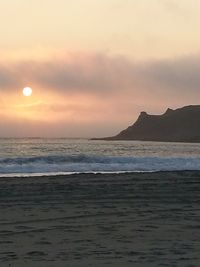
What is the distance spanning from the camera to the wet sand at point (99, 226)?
625cm

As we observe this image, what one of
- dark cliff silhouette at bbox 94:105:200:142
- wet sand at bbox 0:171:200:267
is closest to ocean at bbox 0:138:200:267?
wet sand at bbox 0:171:200:267

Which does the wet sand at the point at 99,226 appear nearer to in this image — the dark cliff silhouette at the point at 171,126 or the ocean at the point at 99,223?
the ocean at the point at 99,223

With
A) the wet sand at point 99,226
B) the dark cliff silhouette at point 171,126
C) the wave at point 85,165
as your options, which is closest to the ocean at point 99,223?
the wet sand at point 99,226

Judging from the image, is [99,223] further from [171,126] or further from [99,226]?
[171,126]

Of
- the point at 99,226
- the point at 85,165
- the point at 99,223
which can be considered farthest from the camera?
the point at 85,165

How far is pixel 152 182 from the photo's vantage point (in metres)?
17.4

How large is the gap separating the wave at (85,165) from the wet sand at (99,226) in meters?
10.4

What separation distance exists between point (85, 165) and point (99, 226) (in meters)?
20.4

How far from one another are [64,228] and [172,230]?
171 cm

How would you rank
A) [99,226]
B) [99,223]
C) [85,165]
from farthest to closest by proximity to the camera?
[85,165] < [99,223] < [99,226]

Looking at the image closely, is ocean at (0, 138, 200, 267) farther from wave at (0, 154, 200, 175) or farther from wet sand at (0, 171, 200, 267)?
wave at (0, 154, 200, 175)

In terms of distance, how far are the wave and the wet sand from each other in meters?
10.4

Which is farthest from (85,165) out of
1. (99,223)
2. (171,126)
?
(171,126)

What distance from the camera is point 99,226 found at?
855 centimetres
